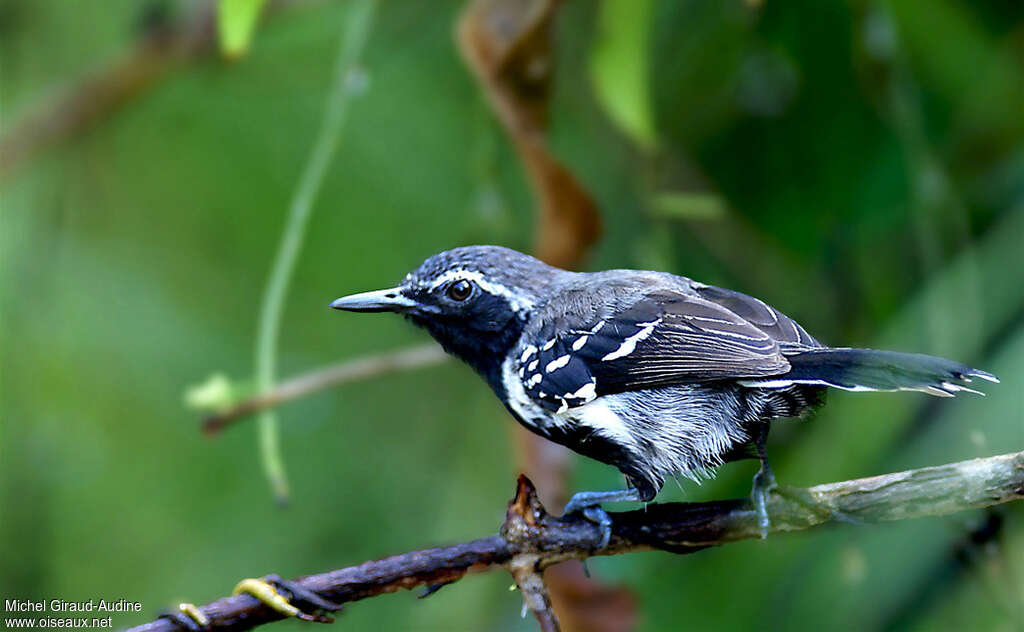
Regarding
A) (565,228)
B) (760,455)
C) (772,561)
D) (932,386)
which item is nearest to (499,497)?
(772,561)

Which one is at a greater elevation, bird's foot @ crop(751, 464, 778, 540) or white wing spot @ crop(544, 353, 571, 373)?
white wing spot @ crop(544, 353, 571, 373)

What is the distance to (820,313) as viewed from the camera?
3.08 meters

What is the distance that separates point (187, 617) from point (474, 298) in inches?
36.5

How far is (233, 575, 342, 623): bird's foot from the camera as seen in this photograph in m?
1.58

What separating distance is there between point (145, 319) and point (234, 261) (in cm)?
45

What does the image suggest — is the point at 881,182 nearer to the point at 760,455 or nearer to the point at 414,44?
the point at 760,455

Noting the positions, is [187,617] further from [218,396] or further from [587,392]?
[218,396]

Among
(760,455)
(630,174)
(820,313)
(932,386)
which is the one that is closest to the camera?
(932,386)

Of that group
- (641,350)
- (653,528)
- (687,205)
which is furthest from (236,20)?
(653,528)

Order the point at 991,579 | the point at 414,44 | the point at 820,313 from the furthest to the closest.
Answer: the point at 414,44
the point at 820,313
the point at 991,579

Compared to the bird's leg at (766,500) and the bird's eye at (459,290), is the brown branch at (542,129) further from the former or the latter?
the bird's leg at (766,500)

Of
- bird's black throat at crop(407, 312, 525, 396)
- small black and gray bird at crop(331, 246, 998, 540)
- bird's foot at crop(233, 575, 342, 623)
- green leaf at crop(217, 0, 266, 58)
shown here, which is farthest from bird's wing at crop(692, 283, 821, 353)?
green leaf at crop(217, 0, 266, 58)

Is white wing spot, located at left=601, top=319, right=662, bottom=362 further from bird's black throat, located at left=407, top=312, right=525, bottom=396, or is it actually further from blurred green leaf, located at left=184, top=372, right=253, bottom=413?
blurred green leaf, located at left=184, top=372, right=253, bottom=413

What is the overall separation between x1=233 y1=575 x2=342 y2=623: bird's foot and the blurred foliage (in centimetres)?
119
